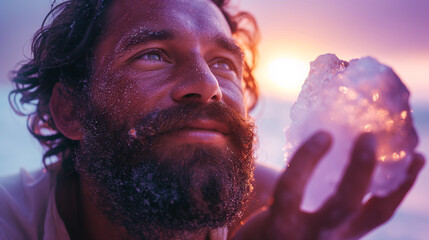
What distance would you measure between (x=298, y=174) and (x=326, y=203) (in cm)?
10

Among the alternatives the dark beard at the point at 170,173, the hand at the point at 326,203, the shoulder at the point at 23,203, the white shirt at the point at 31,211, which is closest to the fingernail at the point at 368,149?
the hand at the point at 326,203

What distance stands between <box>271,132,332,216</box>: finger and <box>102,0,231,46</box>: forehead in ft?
2.46

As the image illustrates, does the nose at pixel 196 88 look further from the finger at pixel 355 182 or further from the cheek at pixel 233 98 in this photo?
the finger at pixel 355 182

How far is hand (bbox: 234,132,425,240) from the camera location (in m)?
0.61

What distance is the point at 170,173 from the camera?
98cm

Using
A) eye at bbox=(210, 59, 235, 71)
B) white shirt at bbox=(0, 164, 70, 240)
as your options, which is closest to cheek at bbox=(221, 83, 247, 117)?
eye at bbox=(210, 59, 235, 71)

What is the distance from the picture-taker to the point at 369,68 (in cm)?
74

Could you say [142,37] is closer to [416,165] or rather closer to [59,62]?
[59,62]

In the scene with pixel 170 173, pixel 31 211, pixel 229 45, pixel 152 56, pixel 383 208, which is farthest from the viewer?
pixel 31 211

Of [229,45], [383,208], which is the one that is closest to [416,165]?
[383,208]

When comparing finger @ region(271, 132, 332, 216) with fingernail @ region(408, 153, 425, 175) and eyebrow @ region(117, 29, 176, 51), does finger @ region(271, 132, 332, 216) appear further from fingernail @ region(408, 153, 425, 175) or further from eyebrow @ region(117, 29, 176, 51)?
eyebrow @ region(117, 29, 176, 51)

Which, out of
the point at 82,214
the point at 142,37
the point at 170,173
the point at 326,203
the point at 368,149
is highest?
→ the point at 142,37

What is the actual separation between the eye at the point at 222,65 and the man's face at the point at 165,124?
0.06 ft

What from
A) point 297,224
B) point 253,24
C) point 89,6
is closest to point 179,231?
point 297,224
